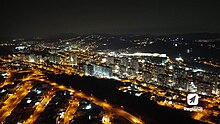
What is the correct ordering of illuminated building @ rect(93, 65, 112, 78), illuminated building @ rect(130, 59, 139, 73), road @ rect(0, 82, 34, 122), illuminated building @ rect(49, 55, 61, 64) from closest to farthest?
road @ rect(0, 82, 34, 122) → illuminated building @ rect(93, 65, 112, 78) → illuminated building @ rect(130, 59, 139, 73) → illuminated building @ rect(49, 55, 61, 64)

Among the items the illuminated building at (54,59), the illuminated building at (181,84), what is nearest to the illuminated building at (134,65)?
the illuminated building at (181,84)

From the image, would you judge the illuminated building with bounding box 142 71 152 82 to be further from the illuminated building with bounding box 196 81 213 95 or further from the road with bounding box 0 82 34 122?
the road with bounding box 0 82 34 122

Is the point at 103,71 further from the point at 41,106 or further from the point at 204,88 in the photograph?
the point at 41,106

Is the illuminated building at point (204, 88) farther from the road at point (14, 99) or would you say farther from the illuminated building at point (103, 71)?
the road at point (14, 99)

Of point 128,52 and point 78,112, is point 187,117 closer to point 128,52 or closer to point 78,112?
point 78,112

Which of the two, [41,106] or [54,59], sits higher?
[54,59]

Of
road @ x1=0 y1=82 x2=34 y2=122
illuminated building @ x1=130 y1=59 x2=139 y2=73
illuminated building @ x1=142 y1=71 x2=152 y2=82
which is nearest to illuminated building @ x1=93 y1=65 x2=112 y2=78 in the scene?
illuminated building @ x1=130 y1=59 x2=139 y2=73

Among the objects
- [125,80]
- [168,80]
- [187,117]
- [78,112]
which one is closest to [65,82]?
[125,80]

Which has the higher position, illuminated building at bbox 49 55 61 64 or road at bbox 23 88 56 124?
illuminated building at bbox 49 55 61 64

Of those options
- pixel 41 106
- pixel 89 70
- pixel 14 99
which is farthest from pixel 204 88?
pixel 14 99

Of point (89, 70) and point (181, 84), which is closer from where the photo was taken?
point (181, 84)

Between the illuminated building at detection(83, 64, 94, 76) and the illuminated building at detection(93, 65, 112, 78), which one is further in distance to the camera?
the illuminated building at detection(83, 64, 94, 76)
